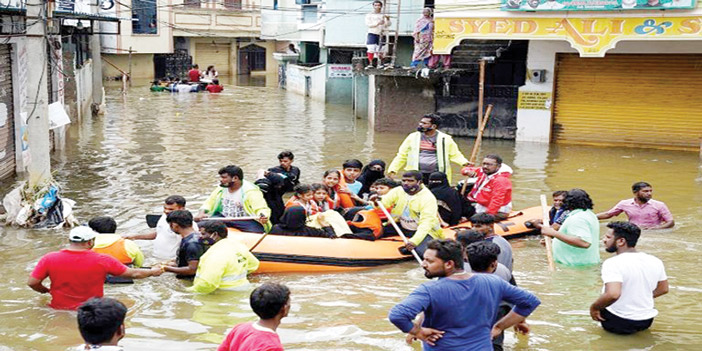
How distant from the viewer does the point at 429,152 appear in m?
11.4

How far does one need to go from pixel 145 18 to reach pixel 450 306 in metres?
37.7

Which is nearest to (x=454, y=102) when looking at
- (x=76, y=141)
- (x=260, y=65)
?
(x=76, y=141)

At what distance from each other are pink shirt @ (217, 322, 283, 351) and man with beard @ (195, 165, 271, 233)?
15.8ft

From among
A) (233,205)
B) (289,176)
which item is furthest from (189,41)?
(233,205)

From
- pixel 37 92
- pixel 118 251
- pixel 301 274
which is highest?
pixel 37 92

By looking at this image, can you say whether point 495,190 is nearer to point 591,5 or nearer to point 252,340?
point 252,340

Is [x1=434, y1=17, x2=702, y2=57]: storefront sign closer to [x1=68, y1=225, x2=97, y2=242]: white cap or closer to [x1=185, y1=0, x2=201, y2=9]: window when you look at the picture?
[x1=68, y1=225, x2=97, y2=242]: white cap

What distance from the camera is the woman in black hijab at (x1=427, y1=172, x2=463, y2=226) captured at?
405 inches

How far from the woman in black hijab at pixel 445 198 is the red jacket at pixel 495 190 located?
34 centimetres

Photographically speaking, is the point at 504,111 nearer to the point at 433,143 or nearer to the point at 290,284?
the point at 433,143

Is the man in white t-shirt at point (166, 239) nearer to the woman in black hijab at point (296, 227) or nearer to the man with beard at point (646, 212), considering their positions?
the woman in black hijab at point (296, 227)

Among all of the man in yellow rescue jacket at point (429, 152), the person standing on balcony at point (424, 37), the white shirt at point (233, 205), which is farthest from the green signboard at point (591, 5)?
the white shirt at point (233, 205)

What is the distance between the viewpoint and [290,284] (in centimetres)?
873

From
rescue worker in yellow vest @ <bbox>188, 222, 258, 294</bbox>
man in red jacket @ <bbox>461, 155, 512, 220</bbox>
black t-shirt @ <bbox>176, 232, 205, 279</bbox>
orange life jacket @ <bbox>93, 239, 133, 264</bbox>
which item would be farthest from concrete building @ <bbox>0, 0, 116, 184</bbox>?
man in red jacket @ <bbox>461, 155, 512, 220</bbox>
